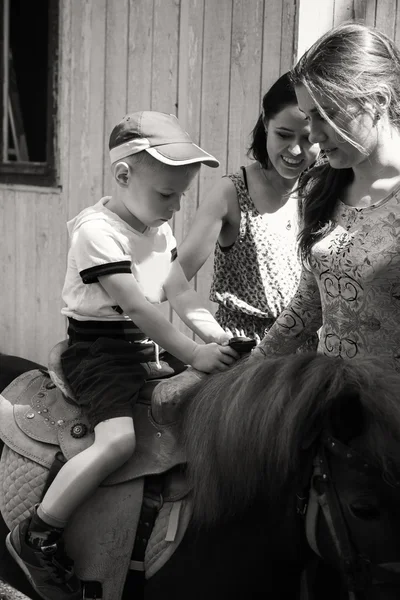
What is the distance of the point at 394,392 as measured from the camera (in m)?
1.65

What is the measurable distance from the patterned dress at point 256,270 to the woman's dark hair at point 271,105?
88 millimetres

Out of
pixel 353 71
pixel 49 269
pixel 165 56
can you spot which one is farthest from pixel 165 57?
pixel 353 71

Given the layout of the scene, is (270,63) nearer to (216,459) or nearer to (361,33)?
(361,33)

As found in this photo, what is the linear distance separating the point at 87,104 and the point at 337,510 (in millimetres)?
3744

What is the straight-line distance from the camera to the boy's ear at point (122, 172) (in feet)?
8.29

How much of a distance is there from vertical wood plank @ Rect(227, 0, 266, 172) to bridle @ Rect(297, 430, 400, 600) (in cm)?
247

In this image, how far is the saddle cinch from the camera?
2033mm

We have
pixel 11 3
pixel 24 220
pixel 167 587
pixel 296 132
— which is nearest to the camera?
pixel 167 587

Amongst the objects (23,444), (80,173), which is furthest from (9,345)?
(23,444)

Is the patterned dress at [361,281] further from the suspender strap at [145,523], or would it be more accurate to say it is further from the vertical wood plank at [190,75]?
the vertical wood plank at [190,75]

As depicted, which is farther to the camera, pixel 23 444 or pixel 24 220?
pixel 24 220

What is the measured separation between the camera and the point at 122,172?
2537 millimetres

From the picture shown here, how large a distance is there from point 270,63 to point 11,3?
3.21 m

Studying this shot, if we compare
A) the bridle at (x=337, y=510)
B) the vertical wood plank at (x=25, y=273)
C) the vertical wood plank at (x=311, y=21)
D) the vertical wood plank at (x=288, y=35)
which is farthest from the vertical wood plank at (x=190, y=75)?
the bridle at (x=337, y=510)
